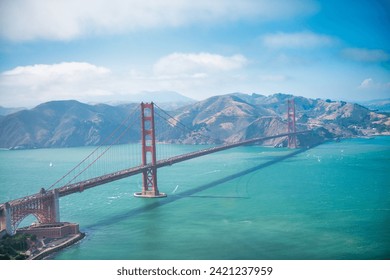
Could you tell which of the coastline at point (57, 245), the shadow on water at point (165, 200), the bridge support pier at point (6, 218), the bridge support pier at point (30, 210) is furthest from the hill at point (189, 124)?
the bridge support pier at point (6, 218)

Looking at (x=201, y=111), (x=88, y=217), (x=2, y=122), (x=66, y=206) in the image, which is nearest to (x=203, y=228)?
(x=88, y=217)

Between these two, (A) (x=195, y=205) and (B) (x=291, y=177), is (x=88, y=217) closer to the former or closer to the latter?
(A) (x=195, y=205)

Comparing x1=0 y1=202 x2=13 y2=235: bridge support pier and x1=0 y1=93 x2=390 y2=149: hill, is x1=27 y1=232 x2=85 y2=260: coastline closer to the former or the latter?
x1=0 y1=202 x2=13 y2=235: bridge support pier

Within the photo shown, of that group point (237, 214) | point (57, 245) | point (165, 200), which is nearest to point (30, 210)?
point (57, 245)

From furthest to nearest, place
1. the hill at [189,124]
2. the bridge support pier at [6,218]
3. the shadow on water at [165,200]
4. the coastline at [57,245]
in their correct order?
the hill at [189,124]
the shadow on water at [165,200]
the bridge support pier at [6,218]
the coastline at [57,245]

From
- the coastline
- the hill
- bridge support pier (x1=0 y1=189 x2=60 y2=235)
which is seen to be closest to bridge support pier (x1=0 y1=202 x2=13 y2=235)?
bridge support pier (x1=0 y1=189 x2=60 y2=235)

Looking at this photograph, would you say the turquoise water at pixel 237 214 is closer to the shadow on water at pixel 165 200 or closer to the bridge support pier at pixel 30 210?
the shadow on water at pixel 165 200
